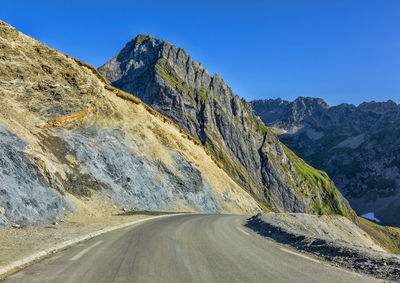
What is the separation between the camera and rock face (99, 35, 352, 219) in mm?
127625

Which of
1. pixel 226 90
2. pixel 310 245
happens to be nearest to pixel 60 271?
pixel 310 245

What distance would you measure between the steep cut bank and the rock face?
7892 cm

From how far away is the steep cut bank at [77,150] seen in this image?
1614cm

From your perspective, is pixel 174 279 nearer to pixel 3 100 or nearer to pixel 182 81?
pixel 3 100

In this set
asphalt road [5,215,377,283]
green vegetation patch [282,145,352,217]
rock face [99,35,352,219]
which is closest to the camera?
asphalt road [5,215,377,283]

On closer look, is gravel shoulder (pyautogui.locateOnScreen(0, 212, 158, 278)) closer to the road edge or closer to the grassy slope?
the road edge

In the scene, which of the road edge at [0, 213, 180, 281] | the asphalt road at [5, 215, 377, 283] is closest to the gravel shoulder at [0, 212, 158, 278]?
the road edge at [0, 213, 180, 281]

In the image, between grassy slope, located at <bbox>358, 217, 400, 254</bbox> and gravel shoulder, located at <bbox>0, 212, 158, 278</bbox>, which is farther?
grassy slope, located at <bbox>358, 217, 400, 254</bbox>

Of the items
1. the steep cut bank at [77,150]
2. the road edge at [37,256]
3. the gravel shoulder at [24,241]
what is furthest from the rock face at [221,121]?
the road edge at [37,256]

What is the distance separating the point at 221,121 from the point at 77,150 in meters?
124

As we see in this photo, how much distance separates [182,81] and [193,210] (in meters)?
119

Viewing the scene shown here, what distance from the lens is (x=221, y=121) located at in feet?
482

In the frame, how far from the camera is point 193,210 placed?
127 ft

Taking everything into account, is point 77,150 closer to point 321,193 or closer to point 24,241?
point 24,241
